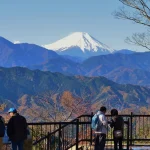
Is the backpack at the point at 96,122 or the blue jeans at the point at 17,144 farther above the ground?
the backpack at the point at 96,122

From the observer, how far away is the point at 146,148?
1430 centimetres

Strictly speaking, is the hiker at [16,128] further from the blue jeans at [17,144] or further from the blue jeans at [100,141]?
the blue jeans at [100,141]

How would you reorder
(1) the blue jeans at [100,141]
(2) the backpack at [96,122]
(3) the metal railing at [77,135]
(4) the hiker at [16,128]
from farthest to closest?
(1) the blue jeans at [100,141], (2) the backpack at [96,122], (3) the metal railing at [77,135], (4) the hiker at [16,128]

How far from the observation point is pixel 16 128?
416 inches

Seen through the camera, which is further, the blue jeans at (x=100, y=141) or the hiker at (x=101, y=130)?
the blue jeans at (x=100, y=141)

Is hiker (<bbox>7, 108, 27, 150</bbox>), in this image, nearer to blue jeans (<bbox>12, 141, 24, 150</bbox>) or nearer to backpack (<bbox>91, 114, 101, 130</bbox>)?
blue jeans (<bbox>12, 141, 24, 150</bbox>)

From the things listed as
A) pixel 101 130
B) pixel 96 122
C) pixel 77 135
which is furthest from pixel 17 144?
pixel 101 130

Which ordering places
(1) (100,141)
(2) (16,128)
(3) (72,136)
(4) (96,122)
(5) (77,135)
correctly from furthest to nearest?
(3) (72,136) < (5) (77,135) < (1) (100,141) < (4) (96,122) < (2) (16,128)

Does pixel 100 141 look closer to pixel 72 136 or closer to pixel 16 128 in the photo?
pixel 16 128

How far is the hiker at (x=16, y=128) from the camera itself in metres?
10.6

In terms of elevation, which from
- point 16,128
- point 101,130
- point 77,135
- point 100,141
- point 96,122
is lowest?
point 100,141

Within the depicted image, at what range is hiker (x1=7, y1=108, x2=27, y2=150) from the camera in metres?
10.6

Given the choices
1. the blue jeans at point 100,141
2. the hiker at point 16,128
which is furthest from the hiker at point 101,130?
the hiker at point 16,128

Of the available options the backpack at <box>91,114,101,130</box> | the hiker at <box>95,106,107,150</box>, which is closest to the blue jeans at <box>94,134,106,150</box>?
the hiker at <box>95,106,107,150</box>
